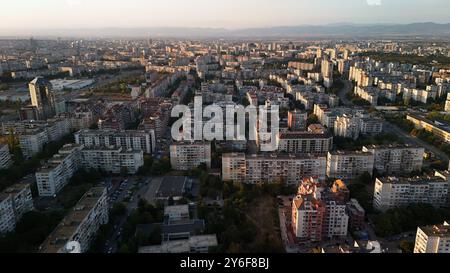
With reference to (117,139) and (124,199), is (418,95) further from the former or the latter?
(124,199)

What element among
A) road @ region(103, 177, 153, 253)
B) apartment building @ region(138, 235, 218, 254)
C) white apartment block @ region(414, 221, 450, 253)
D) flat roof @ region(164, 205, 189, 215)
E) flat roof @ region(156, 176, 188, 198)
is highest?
white apartment block @ region(414, 221, 450, 253)

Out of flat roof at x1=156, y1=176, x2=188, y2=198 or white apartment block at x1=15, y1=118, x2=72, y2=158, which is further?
white apartment block at x1=15, y1=118, x2=72, y2=158

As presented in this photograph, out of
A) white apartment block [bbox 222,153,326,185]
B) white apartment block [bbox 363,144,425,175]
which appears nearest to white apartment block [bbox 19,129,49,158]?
white apartment block [bbox 222,153,326,185]

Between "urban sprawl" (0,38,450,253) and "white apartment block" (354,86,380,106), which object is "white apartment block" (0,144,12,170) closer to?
"urban sprawl" (0,38,450,253)

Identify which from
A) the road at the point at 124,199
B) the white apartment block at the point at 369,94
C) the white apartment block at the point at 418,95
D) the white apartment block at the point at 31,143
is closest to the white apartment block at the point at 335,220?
the road at the point at 124,199

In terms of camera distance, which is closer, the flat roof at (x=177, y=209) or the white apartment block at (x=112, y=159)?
the flat roof at (x=177, y=209)

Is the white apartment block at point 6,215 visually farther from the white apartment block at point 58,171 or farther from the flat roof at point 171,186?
the flat roof at point 171,186

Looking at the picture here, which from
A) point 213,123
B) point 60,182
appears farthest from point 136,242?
point 213,123
